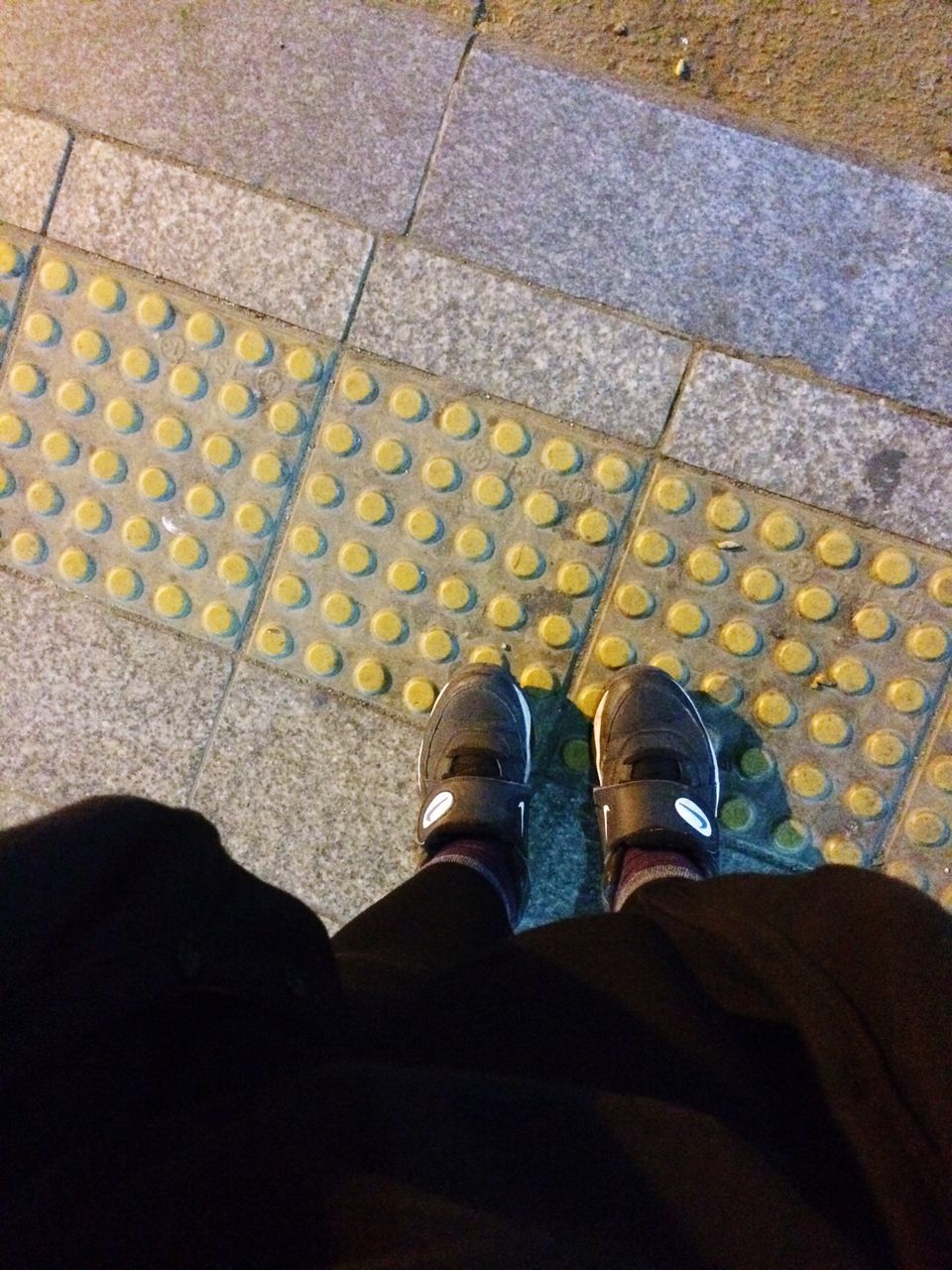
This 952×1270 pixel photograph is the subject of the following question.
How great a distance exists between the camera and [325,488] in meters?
2.16

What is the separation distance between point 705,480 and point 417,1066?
144 cm

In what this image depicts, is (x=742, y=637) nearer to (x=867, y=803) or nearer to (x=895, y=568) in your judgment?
(x=895, y=568)

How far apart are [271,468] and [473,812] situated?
985 mm

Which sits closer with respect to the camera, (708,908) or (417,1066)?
(417,1066)

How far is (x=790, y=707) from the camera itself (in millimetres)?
2088

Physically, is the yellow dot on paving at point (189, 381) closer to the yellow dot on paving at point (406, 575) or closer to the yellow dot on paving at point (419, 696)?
the yellow dot on paving at point (406, 575)

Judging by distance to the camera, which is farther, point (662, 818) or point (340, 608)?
point (340, 608)

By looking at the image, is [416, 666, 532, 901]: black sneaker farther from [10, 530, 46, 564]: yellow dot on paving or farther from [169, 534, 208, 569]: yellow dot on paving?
[10, 530, 46, 564]: yellow dot on paving

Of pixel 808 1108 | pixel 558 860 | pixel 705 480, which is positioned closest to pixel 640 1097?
pixel 808 1108

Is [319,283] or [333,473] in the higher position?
[319,283]

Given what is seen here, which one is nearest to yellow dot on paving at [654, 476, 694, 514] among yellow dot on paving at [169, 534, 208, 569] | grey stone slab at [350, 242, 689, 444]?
grey stone slab at [350, 242, 689, 444]

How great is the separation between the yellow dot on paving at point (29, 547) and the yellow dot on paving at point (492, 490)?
3.78 ft

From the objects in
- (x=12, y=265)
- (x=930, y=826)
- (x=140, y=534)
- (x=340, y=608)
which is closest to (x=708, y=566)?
(x=930, y=826)

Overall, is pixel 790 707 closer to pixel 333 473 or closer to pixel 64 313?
pixel 333 473
